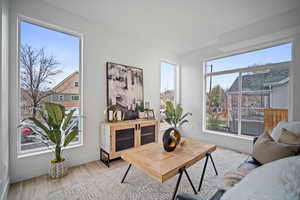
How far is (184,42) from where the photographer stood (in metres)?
3.61

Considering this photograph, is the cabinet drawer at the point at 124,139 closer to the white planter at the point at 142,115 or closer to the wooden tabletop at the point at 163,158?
the white planter at the point at 142,115

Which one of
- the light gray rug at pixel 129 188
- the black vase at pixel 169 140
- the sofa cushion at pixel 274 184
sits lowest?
the light gray rug at pixel 129 188

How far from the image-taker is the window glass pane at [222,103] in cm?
345

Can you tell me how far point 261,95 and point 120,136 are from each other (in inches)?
131

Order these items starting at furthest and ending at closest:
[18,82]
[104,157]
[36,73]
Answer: [104,157], [36,73], [18,82]

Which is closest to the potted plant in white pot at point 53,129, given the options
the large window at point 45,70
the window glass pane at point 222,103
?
the large window at point 45,70

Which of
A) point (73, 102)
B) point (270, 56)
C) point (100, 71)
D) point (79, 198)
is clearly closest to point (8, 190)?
point (79, 198)

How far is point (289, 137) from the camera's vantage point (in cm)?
152

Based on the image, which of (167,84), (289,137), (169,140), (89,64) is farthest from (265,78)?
(89,64)

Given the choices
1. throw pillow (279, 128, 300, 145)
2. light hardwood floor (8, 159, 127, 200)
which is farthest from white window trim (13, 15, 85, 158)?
throw pillow (279, 128, 300, 145)

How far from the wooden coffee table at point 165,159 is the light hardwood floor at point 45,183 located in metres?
0.69

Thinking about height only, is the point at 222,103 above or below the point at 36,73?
below

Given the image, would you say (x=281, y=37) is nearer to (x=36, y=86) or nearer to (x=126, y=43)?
(x=126, y=43)

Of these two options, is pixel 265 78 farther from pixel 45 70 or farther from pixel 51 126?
pixel 45 70
